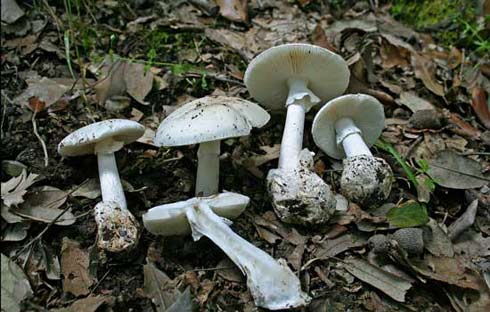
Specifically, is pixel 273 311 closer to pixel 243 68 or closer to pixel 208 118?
pixel 208 118

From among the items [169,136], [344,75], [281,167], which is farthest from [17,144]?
[344,75]

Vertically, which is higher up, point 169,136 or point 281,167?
point 169,136

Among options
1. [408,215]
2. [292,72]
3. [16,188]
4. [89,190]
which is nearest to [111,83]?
[89,190]

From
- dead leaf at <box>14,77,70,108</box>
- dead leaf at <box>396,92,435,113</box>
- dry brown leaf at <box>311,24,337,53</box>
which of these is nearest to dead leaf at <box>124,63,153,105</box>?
dead leaf at <box>14,77,70,108</box>

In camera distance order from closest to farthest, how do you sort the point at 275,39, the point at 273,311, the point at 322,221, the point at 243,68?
the point at 273,311, the point at 322,221, the point at 243,68, the point at 275,39

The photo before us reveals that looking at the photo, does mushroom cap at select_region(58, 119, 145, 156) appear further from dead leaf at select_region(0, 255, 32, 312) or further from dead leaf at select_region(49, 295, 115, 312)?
dead leaf at select_region(49, 295, 115, 312)

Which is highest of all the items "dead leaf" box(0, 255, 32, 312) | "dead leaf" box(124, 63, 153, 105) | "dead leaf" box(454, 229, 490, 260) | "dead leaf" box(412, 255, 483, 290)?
"dead leaf" box(124, 63, 153, 105)
